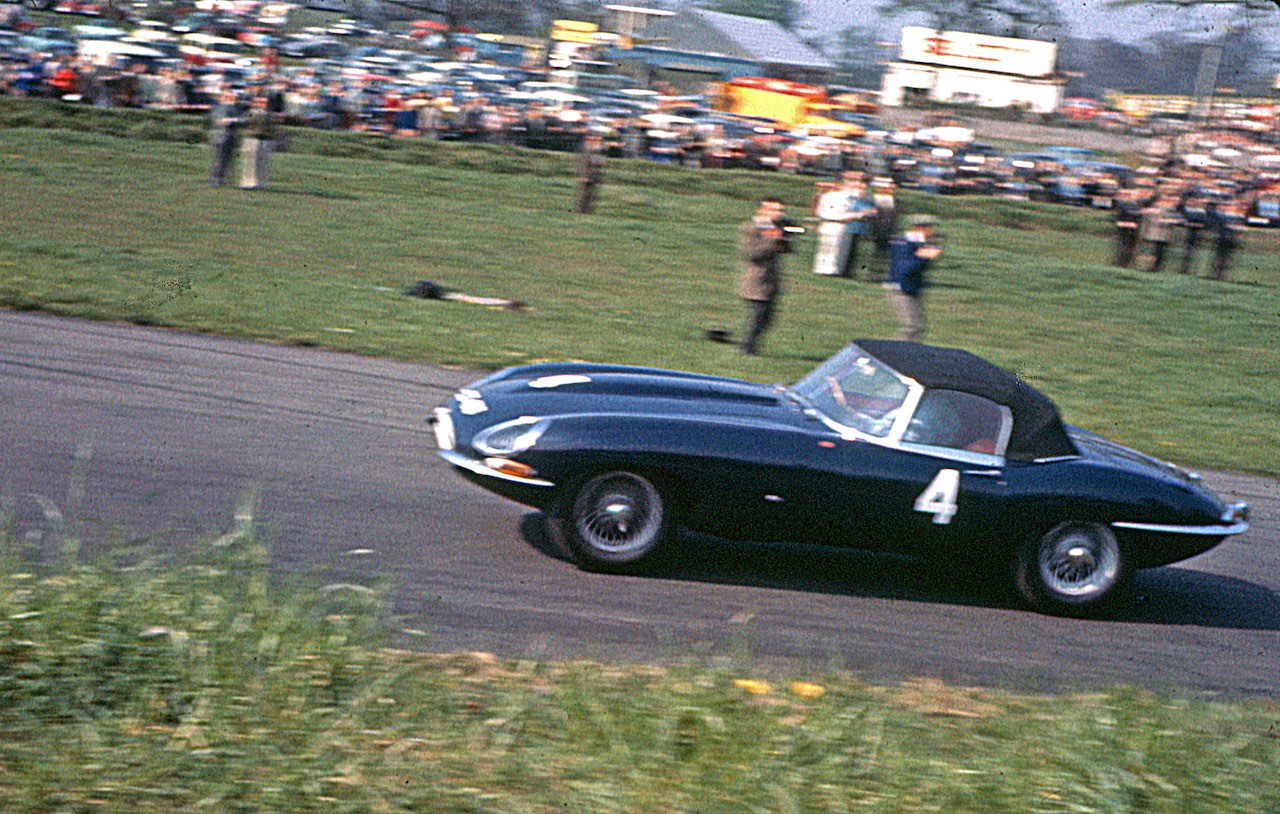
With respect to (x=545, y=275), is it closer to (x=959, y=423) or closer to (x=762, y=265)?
(x=762, y=265)

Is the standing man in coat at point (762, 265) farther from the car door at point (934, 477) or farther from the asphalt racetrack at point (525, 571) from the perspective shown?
the car door at point (934, 477)

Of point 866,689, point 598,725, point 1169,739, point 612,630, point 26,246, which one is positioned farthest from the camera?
point 26,246

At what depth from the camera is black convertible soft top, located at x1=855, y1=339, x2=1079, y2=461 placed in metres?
7.27

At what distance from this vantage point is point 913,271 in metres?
14.6

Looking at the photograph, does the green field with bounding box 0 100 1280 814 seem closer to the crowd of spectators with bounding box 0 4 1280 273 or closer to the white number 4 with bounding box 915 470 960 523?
the white number 4 with bounding box 915 470 960 523

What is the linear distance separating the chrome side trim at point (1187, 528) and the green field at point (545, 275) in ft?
13.2

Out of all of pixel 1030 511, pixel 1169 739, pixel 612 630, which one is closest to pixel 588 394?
pixel 612 630

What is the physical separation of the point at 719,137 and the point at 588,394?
25221mm

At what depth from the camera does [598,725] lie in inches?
175

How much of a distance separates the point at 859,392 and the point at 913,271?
297 inches

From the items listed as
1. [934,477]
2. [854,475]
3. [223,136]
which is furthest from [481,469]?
[223,136]

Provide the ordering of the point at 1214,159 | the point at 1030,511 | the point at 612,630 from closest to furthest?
1. the point at 612,630
2. the point at 1030,511
3. the point at 1214,159

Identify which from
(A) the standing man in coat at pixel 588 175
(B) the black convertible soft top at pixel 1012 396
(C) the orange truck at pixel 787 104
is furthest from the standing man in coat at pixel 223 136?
(B) the black convertible soft top at pixel 1012 396

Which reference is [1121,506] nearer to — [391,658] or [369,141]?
[391,658]
